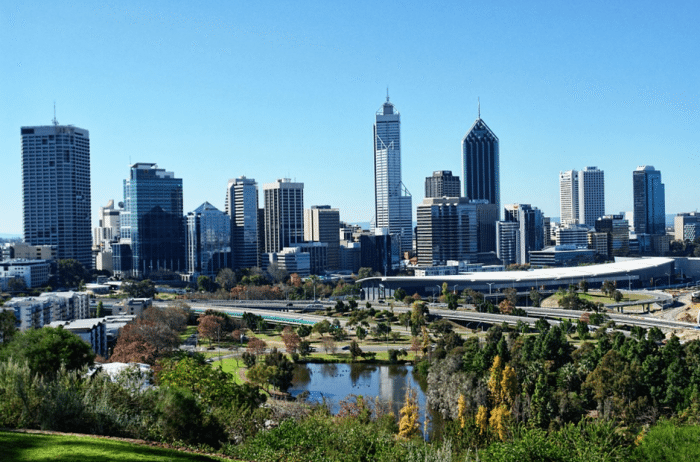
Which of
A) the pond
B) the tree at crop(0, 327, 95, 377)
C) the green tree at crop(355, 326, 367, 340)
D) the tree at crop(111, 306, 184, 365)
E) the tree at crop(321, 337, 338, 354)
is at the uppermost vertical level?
the tree at crop(0, 327, 95, 377)

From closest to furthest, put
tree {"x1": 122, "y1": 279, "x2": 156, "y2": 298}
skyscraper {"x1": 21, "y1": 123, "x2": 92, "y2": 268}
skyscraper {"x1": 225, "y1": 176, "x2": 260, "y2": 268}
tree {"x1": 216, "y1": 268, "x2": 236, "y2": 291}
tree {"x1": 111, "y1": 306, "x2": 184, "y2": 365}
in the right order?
tree {"x1": 111, "y1": 306, "x2": 184, "y2": 365} < tree {"x1": 122, "y1": 279, "x2": 156, "y2": 298} < tree {"x1": 216, "y1": 268, "x2": 236, "y2": 291} < skyscraper {"x1": 21, "y1": 123, "x2": 92, "y2": 268} < skyscraper {"x1": 225, "y1": 176, "x2": 260, "y2": 268}

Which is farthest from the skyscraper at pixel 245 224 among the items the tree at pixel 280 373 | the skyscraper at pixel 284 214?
the tree at pixel 280 373

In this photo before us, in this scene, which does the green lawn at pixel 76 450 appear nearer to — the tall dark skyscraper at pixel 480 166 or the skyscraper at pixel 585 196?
the tall dark skyscraper at pixel 480 166

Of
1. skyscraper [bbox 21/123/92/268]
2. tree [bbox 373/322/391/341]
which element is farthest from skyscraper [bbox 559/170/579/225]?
tree [bbox 373/322/391/341]

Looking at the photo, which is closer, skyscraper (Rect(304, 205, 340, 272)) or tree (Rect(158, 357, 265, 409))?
tree (Rect(158, 357, 265, 409))

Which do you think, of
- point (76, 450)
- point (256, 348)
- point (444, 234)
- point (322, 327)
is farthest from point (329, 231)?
point (76, 450)

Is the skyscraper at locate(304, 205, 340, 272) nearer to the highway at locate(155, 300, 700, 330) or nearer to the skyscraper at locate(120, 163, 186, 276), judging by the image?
the skyscraper at locate(120, 163, 186, 276)

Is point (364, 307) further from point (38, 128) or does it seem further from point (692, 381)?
point (38, 128)
